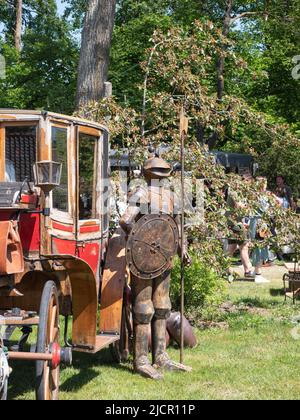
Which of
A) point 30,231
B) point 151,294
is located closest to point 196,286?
point 151,294

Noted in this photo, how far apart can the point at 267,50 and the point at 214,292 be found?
64.0 feet

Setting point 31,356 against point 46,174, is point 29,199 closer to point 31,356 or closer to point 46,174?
point 46,174

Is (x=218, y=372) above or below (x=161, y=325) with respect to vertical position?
below

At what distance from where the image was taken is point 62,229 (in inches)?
228

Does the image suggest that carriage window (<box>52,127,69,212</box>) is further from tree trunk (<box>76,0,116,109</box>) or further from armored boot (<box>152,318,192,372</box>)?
tree trunk (<box>76,0,116,109</box>)

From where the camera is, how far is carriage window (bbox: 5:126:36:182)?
5.64 metres

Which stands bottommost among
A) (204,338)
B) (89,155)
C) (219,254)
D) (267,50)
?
(204,338)

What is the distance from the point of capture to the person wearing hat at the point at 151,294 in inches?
251

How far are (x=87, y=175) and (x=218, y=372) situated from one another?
2.04 meters

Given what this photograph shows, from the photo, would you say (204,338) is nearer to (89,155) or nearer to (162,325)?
(162,325)

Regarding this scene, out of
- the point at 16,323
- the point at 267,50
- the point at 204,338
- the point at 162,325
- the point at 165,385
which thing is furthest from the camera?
the point at 267,50

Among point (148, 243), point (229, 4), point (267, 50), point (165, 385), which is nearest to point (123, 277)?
point (148, 243)

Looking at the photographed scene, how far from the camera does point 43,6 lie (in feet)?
92.6

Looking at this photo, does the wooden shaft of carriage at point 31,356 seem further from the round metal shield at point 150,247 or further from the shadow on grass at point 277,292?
the shadow on grass at point 277,292
